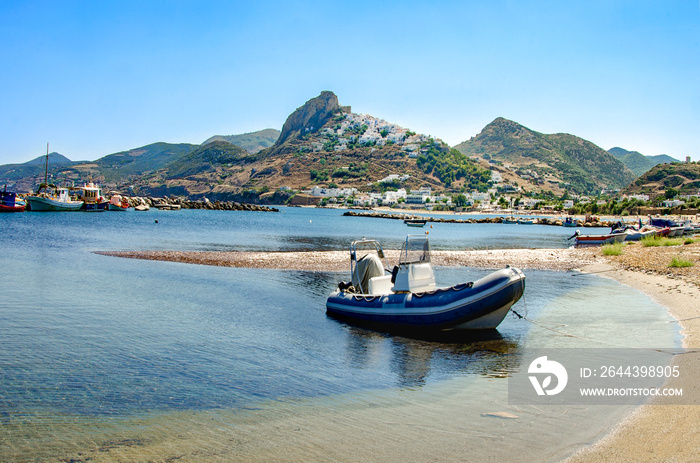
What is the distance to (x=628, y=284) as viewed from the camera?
815 inches

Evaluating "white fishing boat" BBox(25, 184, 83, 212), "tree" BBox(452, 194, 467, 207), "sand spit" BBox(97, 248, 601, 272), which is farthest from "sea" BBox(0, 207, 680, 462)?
"tree" BBox(452, 194, 467, 207)

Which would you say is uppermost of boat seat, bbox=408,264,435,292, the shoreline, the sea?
boat seat, bbox=408,264,435,292

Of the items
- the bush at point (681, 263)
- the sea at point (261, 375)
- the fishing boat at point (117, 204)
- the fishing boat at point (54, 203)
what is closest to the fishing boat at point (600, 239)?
the bush at point (681, 263)

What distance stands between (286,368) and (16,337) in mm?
6633

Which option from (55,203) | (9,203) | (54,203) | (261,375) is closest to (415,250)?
(261,375)

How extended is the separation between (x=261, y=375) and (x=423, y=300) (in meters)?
5.33

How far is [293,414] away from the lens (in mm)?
7910

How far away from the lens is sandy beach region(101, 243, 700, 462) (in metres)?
6.10

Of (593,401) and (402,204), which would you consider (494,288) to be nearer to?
(593,401)

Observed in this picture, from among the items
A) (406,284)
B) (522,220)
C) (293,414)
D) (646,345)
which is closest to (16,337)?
(293,414)

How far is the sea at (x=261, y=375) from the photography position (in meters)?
6.76

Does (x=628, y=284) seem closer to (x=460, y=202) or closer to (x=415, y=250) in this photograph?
(x=415, y=250)

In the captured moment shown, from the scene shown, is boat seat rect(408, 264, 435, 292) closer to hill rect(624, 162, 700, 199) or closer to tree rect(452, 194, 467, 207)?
hill rect(624, 162, 700, 199)

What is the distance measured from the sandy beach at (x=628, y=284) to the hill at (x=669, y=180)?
124m
